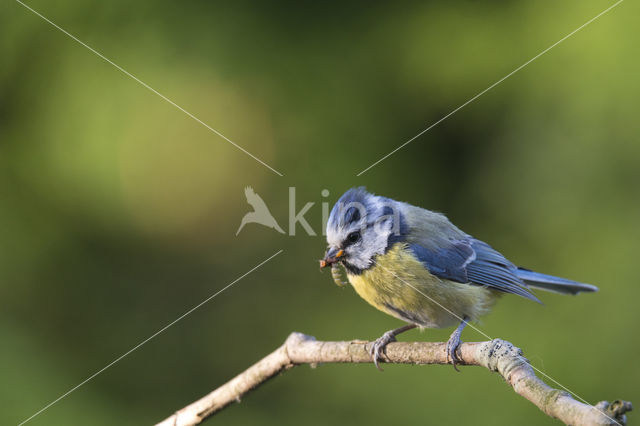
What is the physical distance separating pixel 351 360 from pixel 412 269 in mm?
578

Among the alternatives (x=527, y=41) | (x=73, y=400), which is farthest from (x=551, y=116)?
(x=73, y=400)

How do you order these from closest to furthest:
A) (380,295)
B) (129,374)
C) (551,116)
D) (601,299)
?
(380,295), (601,299), (551,116), (129,374)

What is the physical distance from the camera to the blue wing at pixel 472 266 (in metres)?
2.47

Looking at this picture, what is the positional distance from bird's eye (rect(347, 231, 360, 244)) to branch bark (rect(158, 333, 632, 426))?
0.49m

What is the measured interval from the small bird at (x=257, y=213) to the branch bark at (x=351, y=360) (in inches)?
55.3

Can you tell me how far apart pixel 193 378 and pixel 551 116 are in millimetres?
2284

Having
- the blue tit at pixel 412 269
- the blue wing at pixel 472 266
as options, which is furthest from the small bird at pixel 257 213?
the blue wing at pixel 472 266

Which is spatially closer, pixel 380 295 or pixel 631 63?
pixel 380 295

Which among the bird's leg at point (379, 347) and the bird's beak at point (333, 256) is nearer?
the bird's leg at point (379, 347)

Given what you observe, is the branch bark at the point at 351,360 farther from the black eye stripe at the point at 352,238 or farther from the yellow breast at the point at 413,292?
the black eye stripe at the point at 352,238

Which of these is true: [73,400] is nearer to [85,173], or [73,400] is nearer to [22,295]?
[22,295]

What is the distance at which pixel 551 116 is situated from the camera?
2.96 m

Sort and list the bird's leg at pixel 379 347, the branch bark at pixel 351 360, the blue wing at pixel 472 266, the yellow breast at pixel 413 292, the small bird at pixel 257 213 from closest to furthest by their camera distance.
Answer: the branch bark at pixel 351 360 < the bird's leg at pixel 379 347 < the yellow breast at pixel 413 292 < the blue wing at pixel 472 266 < the small bird at pixel 257 213

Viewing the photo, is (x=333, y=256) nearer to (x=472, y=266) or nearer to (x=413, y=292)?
(x=413, y=292)
